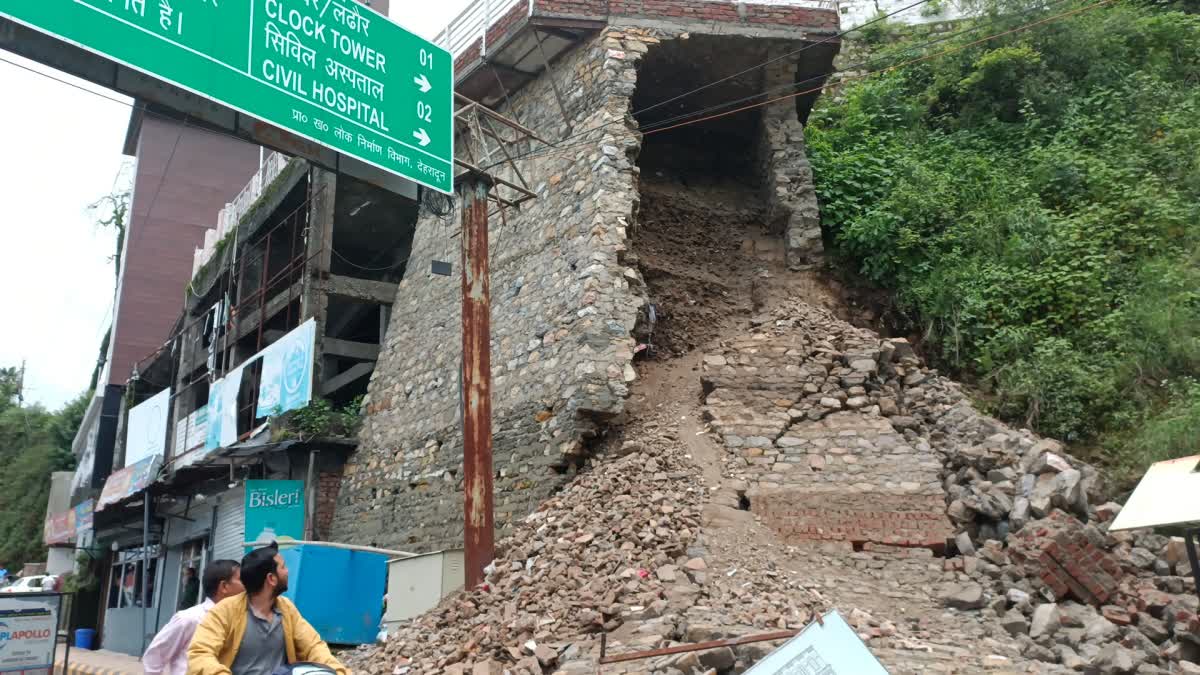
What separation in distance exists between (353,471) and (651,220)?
5.56m

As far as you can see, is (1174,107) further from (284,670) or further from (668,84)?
(284,670)

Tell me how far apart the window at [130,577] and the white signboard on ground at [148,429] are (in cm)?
204

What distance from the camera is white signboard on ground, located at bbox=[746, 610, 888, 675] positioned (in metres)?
3.61

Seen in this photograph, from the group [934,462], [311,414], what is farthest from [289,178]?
[934,462]

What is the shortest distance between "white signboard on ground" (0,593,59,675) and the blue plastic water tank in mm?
2522

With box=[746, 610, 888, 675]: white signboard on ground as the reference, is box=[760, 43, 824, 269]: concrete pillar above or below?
above

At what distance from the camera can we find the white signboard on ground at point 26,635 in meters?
7.72

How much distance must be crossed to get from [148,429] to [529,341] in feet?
41.0

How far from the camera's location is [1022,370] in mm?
8945

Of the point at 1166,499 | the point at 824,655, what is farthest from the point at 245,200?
the point at 1166,499

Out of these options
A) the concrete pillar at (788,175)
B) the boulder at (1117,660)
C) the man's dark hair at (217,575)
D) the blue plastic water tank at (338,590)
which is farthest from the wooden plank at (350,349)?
the boulder at (1117,660)

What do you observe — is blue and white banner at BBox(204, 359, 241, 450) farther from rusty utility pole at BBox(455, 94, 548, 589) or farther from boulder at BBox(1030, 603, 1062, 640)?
boulder at BBox(1030, 603, 1062, 640)

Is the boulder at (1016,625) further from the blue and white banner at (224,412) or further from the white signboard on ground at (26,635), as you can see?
the blue and white banner at (224,412)

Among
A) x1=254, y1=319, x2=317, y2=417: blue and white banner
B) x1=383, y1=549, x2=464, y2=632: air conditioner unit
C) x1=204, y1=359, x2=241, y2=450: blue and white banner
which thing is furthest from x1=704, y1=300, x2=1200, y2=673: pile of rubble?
x1=204, y1=359, x2=241, y2=450: blue and white banner
